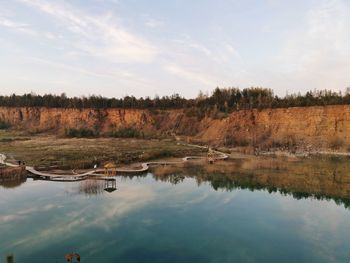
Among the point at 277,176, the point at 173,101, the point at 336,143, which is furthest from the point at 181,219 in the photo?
the point at 173,101

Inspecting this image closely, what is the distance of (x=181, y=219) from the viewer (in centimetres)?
1867

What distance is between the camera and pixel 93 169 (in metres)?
30.2

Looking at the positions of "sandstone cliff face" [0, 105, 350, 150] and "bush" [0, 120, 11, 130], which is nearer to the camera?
"sandstone cliff face" [0, 105, 350, 150]

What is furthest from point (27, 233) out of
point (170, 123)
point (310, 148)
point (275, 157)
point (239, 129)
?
point (170, 123)

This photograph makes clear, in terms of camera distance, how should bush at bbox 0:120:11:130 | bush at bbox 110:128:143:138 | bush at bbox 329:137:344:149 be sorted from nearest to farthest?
bush at bbox 329:137:344:149 < bush at bbox 110:128:143:138 < bush at bbox 0:120:11:130

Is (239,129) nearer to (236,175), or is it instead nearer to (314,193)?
(236,175)

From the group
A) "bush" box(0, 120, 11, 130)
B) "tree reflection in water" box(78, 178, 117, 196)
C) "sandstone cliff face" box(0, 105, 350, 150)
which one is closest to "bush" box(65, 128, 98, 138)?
"sandstone cliff face" box(0, 105, 350, 150)

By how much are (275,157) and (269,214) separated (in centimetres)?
2216

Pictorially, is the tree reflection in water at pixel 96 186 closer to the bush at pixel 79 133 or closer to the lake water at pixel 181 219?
the lake water at pixel 181 219

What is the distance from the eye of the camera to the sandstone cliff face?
5031cm

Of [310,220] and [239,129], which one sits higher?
[239,129]

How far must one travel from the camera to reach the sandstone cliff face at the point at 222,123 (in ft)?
165

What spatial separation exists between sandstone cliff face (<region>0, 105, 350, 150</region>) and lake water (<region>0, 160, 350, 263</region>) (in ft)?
75.3

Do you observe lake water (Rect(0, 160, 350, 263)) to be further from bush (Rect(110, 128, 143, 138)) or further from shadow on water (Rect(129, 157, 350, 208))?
bush (Rect(110, 128, 143, 138))
